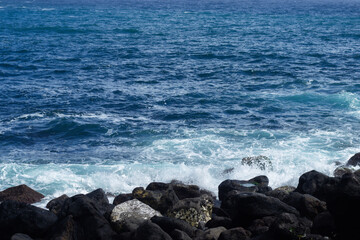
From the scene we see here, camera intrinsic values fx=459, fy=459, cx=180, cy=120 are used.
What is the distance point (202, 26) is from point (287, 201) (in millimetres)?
55185

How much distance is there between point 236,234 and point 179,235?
1.28 metres

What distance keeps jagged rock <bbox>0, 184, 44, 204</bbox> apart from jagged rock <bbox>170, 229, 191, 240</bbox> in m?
7.49

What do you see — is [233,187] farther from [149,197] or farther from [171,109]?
[171,109]

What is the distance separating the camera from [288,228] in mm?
9445

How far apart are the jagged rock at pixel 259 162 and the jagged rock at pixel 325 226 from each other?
28.9ft

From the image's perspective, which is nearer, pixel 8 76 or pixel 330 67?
pixel 8 76

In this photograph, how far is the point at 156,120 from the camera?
2569cm

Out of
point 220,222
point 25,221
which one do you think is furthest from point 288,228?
point 25,221

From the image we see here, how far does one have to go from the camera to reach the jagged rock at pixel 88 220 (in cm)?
1086

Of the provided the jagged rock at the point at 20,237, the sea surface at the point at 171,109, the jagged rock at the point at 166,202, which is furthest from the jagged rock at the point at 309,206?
the jagged rock at the point at 20,237

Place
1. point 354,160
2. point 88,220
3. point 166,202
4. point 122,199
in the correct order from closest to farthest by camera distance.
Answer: point 88,220, point 166,202, point 122,199, point 354,160

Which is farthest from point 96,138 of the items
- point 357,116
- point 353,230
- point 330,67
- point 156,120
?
point 330,67

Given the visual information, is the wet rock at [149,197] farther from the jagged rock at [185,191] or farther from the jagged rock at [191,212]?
the jagged rock at [185,191]

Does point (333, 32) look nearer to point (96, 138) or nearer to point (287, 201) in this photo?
point (96, 138)
